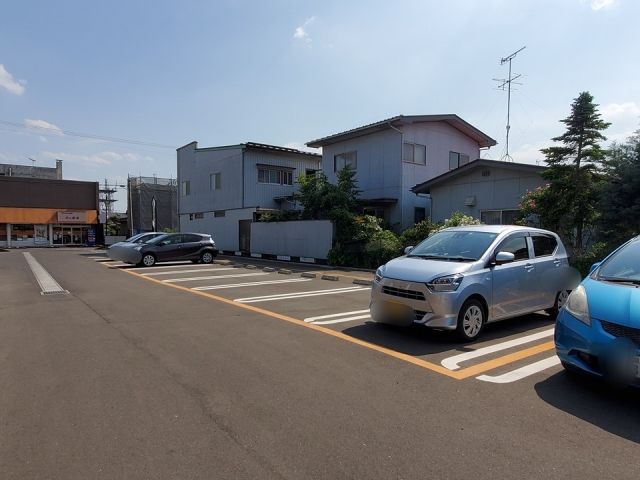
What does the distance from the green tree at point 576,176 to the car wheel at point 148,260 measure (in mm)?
15549

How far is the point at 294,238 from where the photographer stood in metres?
21.8

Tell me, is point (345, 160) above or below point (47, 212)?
above

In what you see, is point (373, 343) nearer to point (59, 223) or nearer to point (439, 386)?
point (439, 386)

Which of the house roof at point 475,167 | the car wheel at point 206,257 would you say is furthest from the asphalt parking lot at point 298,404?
the car wheel at point 206,257

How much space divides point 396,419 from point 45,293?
1074 centimetres

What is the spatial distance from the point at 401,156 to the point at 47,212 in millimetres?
42185

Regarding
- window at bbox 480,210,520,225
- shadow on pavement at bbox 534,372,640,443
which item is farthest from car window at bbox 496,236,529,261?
window at bbox 480,210,520,225

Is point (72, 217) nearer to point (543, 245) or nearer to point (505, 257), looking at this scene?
point (543, 245)

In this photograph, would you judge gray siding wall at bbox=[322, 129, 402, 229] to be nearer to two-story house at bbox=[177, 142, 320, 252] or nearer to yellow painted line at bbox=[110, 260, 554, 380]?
two-story house at bbox=[177, 142, 320, 252]

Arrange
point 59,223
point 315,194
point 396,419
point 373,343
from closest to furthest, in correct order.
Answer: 1. point 396,419
2. point 373,343
3. point 315,194
4. point 59,223

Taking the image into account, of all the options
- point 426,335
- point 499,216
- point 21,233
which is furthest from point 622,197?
point 21,233

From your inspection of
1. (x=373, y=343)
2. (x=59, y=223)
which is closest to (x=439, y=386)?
(x=373, y=343)

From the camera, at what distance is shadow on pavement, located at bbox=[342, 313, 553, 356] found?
5.88 metres

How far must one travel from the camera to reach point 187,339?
6324 millimetres
